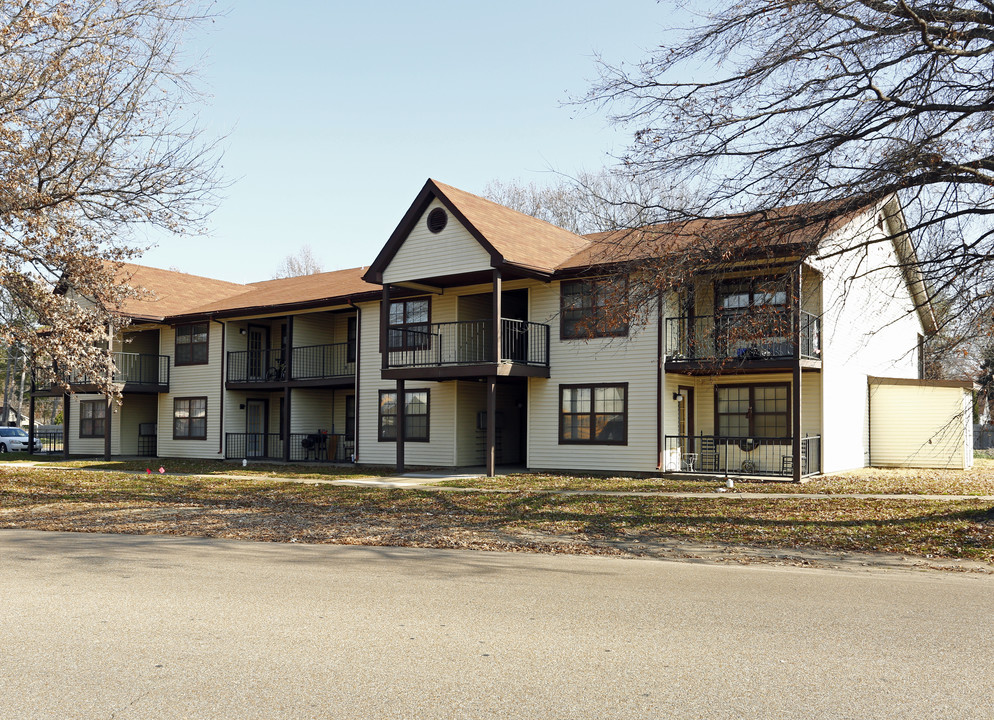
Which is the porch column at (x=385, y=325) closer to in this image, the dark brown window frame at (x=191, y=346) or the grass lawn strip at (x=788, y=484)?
the grass lawn strip at (x=788, y=484)

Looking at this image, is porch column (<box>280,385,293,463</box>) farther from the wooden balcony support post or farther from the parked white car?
the parked white car

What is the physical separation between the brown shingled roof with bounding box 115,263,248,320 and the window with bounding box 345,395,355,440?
7772 mm

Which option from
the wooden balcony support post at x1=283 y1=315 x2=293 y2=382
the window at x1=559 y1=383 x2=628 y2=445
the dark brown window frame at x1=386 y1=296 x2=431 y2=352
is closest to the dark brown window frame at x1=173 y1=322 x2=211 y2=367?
the wooden balcony support post at x1=283 y1=315 x2=293 y2=382

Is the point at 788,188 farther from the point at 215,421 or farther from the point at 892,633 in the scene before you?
the point at 215,421

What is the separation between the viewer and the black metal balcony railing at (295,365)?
31.3 m

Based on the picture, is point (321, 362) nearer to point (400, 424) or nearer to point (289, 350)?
point (289, 350)

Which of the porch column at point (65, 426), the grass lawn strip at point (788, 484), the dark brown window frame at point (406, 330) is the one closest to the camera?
the grass lawn strip at point (788, 484)

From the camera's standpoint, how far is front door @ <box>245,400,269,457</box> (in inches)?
1303

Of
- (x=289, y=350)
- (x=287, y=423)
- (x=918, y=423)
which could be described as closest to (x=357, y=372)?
(x=289, y=350)

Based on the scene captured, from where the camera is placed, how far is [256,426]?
33.5 m

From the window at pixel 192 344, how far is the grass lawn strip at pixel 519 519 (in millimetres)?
13408

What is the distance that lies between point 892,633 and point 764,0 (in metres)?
9.55

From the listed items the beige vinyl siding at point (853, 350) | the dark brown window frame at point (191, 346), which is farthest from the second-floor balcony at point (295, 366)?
the beige vinyl siding at point (853, 350)

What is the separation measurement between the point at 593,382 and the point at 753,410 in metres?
4.35
